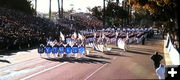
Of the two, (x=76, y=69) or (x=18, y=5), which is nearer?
(x=76, y=69)

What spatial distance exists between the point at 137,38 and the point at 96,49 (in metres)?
12.9

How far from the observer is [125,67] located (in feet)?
79.2

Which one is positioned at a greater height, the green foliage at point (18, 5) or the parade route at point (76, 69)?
the green foliage at point (18, 5)

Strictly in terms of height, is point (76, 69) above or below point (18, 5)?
below

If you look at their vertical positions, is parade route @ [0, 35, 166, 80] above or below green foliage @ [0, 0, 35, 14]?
below

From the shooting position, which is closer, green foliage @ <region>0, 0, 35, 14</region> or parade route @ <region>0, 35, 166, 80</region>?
parade route @ <region>0, 35, 166, 80</region>

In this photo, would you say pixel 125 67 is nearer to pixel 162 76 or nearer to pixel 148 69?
pixel 148 69

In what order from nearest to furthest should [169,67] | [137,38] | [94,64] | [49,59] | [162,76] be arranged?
[169,67] < [162,76] < [94,64] < [49,59] < [137,38]

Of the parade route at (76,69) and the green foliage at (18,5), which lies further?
the green foliage at (18,5)

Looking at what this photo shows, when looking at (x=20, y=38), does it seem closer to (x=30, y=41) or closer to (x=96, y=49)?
(x=30, y=41)

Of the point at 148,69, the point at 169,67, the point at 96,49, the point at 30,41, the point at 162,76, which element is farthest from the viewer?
the point at 30,41

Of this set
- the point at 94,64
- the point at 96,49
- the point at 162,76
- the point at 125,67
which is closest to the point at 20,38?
the point at 96,49

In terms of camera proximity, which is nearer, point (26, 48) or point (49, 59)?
point (49, 59)

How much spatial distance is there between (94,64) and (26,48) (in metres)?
15.8
